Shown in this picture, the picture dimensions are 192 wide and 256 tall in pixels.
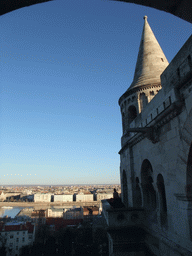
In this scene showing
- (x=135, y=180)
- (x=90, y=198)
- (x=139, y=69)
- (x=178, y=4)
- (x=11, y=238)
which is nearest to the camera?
(x=178, y=4)

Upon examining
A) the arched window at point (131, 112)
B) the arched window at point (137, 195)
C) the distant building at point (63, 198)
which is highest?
the arched window at point (131, 112)

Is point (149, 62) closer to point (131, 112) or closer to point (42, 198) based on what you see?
point (131, 112)

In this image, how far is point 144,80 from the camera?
12.1 m

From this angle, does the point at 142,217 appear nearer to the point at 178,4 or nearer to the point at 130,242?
the point at 130,242

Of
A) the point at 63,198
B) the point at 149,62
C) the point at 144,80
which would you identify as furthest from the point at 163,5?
the point at 63,198

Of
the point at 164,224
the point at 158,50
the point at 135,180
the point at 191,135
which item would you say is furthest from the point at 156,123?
the point at 158,50

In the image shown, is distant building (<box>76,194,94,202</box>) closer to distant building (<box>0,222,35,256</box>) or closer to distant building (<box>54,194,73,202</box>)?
distant building (<box>54,194,73,202</box>)

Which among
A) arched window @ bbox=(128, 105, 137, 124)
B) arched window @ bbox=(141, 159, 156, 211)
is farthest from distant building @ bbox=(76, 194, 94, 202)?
arched window @ bbox=(141, 159, 156, 211)

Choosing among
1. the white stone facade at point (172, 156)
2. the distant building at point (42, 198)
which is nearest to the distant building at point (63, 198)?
the distant building at point (42, 198)

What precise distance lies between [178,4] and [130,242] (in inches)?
360

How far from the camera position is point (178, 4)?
2.35 meters

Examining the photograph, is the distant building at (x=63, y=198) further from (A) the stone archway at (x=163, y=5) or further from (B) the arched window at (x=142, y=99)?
(A) the stone archway at (x=163, y=5)

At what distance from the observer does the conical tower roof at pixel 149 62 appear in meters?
12.0

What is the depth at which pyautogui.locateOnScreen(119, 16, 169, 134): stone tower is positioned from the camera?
11719mm
